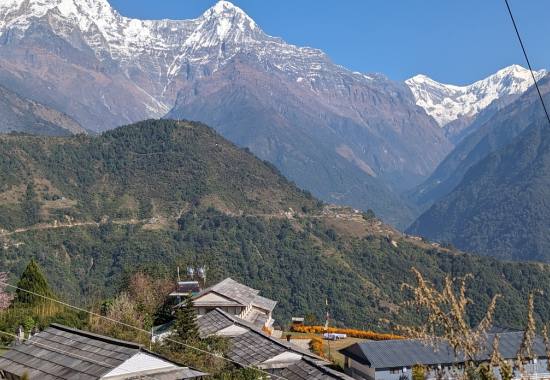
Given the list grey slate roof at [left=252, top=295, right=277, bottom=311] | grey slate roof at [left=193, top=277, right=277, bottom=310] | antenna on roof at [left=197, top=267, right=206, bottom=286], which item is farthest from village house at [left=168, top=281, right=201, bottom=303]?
antenna on roof at [left=197, top=267, right=206, bottom=286]

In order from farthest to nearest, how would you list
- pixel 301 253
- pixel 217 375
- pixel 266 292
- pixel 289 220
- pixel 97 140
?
pixel 97 140 → pixel 289 220 → pixel 301 253 → pixel 266 292 → pixel 217 375

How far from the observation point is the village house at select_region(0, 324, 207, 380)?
837 inches

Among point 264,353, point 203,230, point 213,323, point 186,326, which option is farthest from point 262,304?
point 203,230

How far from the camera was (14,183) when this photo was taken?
14550 centimetres

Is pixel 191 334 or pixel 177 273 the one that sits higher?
pixel 177 273

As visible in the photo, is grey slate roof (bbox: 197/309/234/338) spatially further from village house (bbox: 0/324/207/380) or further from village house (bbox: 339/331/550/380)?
village house (bbox: 0/324/207/380)

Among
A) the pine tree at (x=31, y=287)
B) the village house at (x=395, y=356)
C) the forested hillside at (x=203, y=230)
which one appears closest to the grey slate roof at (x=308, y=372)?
the village house at (x=395, y=356)

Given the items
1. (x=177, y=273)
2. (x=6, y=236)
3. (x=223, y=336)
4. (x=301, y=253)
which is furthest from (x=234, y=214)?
(x=223, y=336)

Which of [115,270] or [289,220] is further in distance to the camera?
[289,220]

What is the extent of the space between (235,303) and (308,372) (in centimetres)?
2291

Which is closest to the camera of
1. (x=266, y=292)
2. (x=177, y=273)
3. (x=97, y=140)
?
(x=177, y=273)

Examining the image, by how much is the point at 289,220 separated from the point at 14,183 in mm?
56471

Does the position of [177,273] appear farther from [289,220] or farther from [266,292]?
Result: [289,220]

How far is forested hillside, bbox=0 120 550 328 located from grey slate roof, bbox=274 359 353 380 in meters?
74.4
